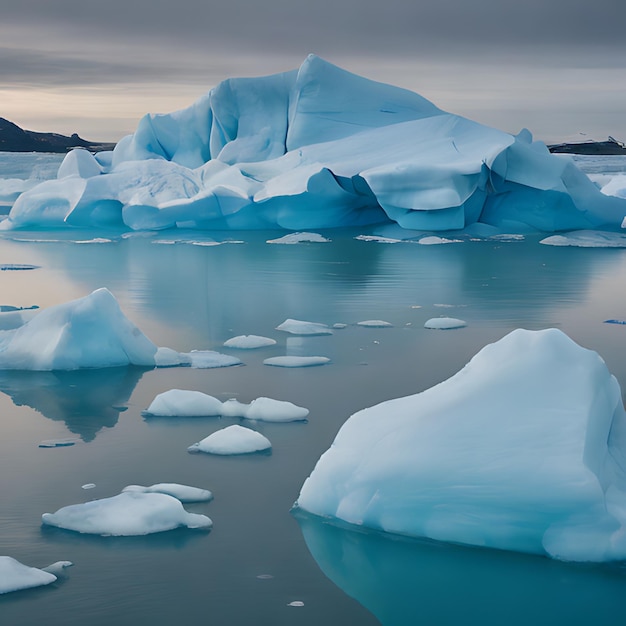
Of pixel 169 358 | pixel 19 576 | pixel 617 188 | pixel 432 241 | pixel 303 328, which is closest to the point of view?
pixel 19 576

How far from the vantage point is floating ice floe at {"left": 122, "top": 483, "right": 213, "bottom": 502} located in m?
3.27

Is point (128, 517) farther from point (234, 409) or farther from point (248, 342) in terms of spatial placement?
point (248, 342)

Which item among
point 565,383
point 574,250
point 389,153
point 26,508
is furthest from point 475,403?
point 389,153

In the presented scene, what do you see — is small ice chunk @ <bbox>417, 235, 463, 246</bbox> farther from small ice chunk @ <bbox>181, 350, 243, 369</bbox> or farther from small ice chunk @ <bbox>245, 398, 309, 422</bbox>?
small ice chunk @ <bbox>245, 398, 309, 422</bbox>

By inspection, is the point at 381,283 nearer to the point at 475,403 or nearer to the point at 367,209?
the point at 475,403

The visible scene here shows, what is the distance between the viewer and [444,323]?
6586 mm

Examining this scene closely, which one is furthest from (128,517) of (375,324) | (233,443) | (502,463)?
(375,324)

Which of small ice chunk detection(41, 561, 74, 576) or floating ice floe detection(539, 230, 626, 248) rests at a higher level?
floating ice floe detection(539, 230, 626, 248)

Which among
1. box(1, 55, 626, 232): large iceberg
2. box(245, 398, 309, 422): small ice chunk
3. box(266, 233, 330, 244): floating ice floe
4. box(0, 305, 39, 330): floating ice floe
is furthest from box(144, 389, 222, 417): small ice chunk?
box(266, 233, 330, 244): floating ice floe

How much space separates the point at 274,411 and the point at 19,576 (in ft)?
5.67

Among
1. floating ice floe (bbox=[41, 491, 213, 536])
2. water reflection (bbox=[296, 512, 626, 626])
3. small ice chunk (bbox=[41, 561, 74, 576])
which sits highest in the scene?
floating ice floe (bbox=[41, 491, 213, 536])

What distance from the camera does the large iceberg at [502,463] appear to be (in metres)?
2.81

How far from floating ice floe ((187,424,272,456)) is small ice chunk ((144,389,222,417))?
0.46m

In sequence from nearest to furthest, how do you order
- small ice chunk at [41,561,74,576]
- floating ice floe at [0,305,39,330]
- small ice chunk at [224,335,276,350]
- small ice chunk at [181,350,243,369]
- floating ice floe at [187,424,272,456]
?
small ice chunk at [41,561,74,576] → floating ice floe at [187,424,272,456] → small ice chunk at [181,350,243,369] → small ice chunk at [224,335,276,350] → floating ice floe at [0,305,39,330]
